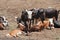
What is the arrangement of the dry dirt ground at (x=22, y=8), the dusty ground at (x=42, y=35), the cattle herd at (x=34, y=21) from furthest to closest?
1. the cattle herd at (x=34, y=21)
2. the dry dirt ground at (x=22, y=8)
3. the dusty ground at (x=42, y=35)

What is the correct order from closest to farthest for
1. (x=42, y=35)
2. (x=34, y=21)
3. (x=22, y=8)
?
(x=42, y=35)
(x=34, y=21)
(x=22, y=8)

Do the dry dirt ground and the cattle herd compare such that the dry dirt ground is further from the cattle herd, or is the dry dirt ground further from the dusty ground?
the cattle herd

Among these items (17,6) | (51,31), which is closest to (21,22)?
(51,31)

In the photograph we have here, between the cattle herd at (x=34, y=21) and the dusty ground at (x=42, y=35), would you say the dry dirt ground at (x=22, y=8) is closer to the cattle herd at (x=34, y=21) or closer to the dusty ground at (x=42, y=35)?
the dusty ground at (x=42, y=35)

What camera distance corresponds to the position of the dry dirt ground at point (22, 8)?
1283 centimetres

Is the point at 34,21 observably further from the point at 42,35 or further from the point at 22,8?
the point at 22,8

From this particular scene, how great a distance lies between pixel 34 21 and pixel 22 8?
5.60 metres

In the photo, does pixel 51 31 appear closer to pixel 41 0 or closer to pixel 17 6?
pixel 17 6

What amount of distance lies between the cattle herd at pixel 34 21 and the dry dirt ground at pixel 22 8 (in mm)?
277

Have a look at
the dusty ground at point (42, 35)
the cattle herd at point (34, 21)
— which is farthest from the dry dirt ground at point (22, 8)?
the cattle herd at point (34, 21)

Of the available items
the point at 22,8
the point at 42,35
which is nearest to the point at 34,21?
the point at 42,35

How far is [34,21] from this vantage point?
47.2 ft

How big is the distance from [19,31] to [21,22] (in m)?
1.14

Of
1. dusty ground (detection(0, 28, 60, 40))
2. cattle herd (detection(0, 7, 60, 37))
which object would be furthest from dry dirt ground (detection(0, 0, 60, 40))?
cattle herd (detection(0, 7, 60, 37))
